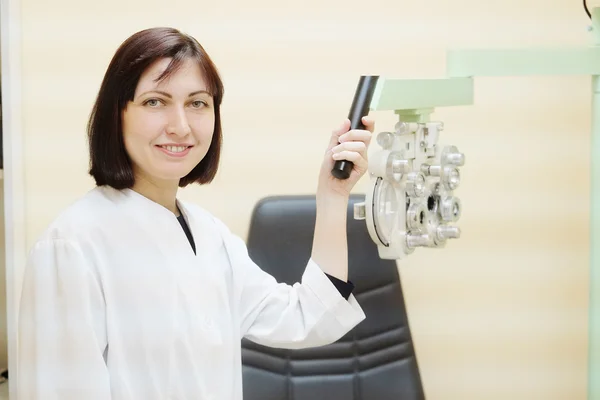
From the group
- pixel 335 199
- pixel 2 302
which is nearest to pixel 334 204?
pixel 335 199

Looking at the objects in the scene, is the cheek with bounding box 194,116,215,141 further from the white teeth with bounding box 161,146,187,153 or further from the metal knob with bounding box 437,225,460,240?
the metal knob with bounding box 437,225,460,240

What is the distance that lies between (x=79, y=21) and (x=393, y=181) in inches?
37.7

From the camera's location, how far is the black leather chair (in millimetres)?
1705

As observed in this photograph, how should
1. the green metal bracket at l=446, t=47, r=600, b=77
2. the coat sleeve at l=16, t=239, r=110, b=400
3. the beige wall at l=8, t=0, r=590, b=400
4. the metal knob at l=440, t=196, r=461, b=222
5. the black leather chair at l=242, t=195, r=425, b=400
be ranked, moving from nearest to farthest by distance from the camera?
1. the coat sleeve at l=16, t=239, r=110, b=400
2. the metal knob at l=440, t=196, r=461, b=222
3. the green metal bracket at l=446, t=47, r=600, b=77
4. the black leather chair at l=242, t=195, r=425, b=400
5. the beige wall at l=8, t=0, r=590, b=400

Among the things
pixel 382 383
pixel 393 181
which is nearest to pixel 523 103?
pixel 382 383

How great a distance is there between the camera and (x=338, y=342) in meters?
1.74

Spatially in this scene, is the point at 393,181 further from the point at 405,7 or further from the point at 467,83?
the point at 405,7

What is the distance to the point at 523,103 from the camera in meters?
1.88

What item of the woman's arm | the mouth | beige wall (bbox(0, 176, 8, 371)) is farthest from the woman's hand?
beige wall (bbox(0, 176, 8, 371))

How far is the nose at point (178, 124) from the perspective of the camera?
1.17 metres

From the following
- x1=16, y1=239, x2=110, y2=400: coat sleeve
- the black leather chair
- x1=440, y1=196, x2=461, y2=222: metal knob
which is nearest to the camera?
x1=16, y1=239, x2=110, y2=400: coat sleeve

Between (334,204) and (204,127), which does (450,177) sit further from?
(204,127)

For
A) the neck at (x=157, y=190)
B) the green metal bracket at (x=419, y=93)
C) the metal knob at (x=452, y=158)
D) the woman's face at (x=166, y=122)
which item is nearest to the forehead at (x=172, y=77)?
the woman's face at (x=166, y=122)

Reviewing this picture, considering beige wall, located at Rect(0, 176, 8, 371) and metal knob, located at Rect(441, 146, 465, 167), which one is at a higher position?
metal knob, located at Rect(441, 146, 465, 167)
